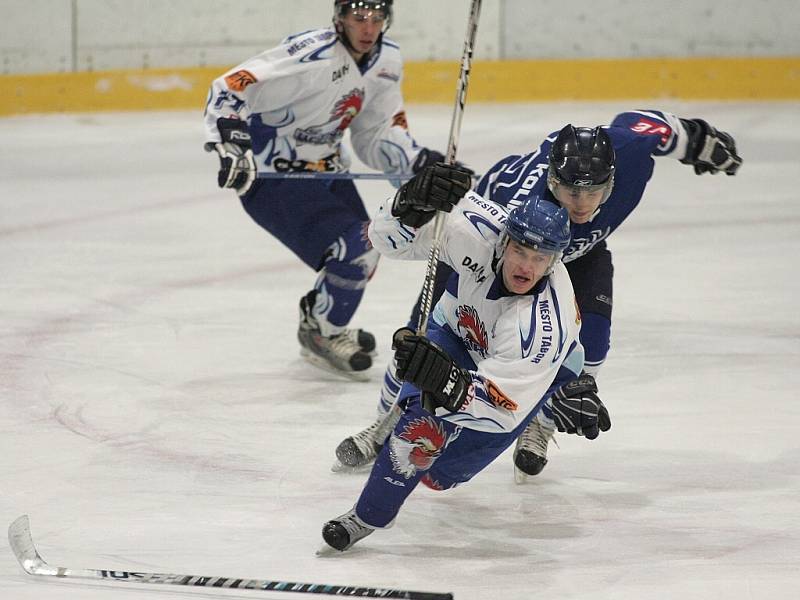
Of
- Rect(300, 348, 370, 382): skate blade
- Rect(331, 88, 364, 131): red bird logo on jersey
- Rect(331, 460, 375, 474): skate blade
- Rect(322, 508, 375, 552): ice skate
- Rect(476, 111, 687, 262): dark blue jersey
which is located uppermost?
Rect(476, 111, 687, 262): dark blue jersey

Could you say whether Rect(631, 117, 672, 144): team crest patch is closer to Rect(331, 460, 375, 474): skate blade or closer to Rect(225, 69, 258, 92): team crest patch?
Rect(331, 460, 375, 474): skate blade

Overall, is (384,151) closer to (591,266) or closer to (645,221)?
(591,266)

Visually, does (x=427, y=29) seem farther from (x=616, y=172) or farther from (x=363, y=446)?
(x=363, y=446)

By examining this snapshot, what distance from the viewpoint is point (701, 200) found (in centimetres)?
672

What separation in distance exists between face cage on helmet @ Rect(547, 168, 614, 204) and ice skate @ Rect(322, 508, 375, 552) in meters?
0.85

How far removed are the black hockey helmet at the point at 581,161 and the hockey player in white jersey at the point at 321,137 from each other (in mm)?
1158

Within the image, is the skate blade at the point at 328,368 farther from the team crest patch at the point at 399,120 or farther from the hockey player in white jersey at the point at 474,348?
the hockey player in white jersey at the point at 474,348

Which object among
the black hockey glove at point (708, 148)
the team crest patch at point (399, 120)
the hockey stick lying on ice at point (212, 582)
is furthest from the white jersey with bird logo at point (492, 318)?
the team crest patch at point (399, 120)

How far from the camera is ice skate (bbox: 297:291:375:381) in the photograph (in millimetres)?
4285

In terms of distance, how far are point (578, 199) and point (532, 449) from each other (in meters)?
0.67

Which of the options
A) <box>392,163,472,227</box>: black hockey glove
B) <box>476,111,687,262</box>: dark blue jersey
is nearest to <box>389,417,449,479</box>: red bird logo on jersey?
<box>392,163,472,227</box>: black hockey glove

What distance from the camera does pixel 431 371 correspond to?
2.66 meters

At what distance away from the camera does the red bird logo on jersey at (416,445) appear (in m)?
2.81

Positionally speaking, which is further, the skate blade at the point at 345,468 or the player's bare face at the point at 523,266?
the skate blade at the point at 345,468
